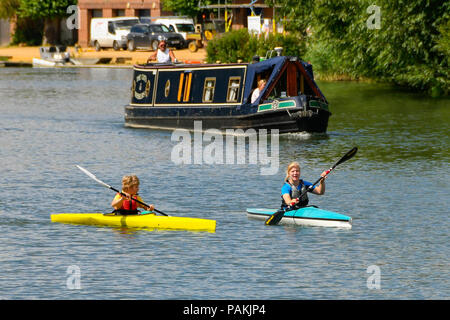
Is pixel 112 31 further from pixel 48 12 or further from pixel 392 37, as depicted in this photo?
pixel 392 37

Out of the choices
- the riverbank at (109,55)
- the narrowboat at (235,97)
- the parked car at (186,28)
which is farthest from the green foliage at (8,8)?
the narrowboat at (235,97)

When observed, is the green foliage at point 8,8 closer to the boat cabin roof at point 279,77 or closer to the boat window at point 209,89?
the boat window at point 209,89

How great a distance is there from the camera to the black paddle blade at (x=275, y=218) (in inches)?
734

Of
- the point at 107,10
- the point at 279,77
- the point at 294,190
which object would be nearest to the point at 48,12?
the point at 107,10

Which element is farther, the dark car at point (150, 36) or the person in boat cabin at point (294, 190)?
the dark car at point (150, 36)

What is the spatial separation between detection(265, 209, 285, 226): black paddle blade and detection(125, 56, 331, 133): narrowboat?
11970 mm

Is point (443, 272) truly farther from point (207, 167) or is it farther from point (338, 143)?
point (338, 143)

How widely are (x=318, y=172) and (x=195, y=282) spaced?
418 inches

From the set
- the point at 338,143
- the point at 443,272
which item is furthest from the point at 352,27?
the point at 443,272

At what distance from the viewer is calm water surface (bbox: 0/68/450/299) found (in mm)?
15180

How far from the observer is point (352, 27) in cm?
4366

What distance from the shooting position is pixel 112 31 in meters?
76.2

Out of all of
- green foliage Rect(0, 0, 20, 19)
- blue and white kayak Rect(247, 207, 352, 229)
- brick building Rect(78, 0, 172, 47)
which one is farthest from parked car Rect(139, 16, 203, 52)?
blue and white kayak Rect(247, 207, 352, 229)

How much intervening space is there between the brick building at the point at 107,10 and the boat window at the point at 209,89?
51.8 metres
